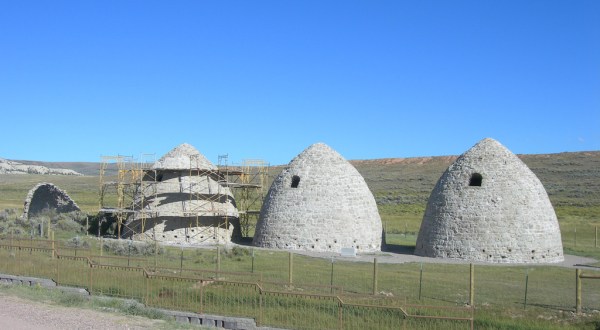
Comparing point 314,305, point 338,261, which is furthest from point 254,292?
point 338,261

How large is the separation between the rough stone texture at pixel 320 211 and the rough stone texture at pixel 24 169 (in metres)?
134

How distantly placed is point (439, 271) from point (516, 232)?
227 inches

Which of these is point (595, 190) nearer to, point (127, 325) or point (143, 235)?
point (143, 235)

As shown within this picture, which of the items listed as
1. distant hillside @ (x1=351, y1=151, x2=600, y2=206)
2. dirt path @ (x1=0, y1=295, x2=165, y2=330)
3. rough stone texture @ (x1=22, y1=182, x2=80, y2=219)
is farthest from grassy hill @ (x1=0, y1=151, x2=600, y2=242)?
dirt path @ (x1=0, y1=295, x2=165, y2=330)

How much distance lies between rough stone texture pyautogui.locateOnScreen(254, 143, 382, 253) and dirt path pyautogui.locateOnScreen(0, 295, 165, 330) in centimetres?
1693

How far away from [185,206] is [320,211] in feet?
25.6

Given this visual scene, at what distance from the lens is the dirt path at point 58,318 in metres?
12.8

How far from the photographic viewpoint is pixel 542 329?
1423cm

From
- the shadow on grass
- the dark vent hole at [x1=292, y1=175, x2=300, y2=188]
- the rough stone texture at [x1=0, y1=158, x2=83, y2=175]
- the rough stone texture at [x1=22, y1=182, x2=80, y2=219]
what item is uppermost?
the rough stone texture at [x1=0, y1=158, x2=83, y2=175]

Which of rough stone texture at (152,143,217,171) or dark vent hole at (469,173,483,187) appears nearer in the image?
dark vent hole at (469,173,483,187)

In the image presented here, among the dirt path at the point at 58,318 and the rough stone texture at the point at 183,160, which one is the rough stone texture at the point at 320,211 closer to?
the rough stone texture at the point at 183,160

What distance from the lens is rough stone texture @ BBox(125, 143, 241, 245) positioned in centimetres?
3384

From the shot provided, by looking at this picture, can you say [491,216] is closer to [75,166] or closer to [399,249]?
[399,249]

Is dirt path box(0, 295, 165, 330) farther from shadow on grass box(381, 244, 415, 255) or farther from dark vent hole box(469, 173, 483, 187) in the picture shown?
dark vent hole box(469, 173, 483, 187)
